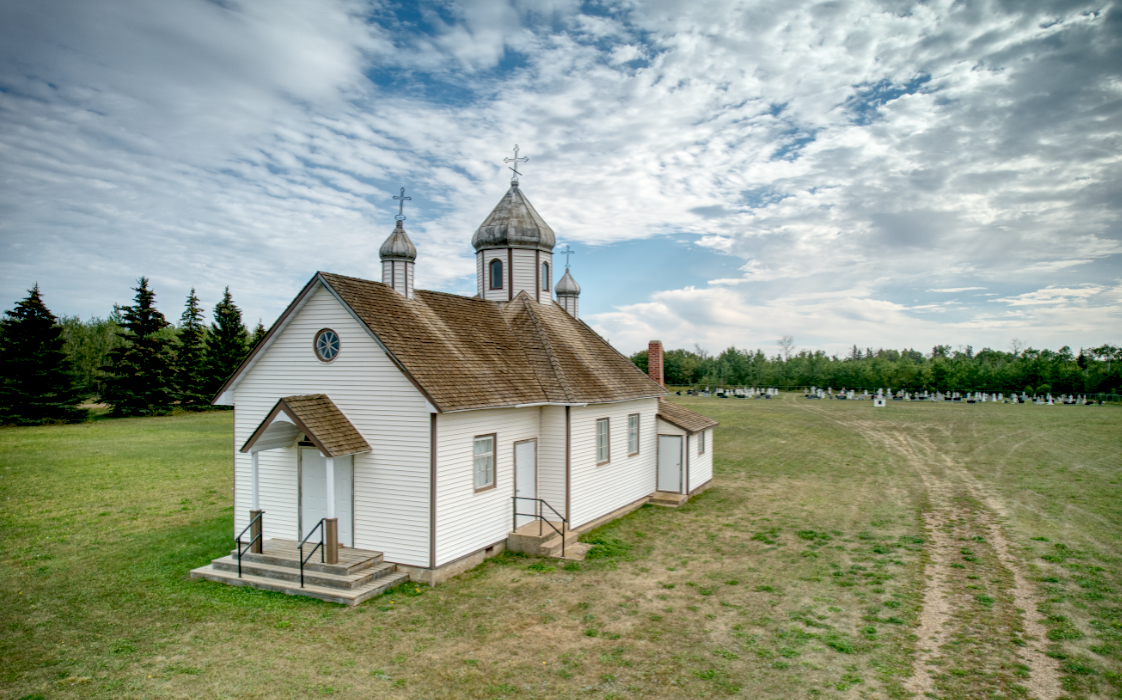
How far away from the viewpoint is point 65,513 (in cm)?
1791

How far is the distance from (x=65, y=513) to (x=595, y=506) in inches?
626

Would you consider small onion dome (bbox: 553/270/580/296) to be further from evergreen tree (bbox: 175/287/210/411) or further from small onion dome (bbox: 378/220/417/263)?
evergreen tree (bbox: 175/287/210/411)

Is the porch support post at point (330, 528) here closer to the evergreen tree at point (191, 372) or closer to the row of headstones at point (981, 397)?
the evergreen tree at point (191, 372)

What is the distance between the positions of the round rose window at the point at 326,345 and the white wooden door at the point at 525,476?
4.80 meters

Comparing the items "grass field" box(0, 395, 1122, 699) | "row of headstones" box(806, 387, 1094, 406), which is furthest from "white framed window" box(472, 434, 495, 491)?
"row of headstones" box(806, 387, 1094, 406)

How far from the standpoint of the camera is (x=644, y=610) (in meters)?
10.9

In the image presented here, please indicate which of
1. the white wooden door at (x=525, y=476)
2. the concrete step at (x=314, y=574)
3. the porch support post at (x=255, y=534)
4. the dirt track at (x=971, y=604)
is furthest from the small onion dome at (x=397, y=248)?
the dirt track at (x=971, y=604)

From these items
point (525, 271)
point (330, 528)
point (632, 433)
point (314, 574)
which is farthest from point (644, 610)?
point (525, 271)

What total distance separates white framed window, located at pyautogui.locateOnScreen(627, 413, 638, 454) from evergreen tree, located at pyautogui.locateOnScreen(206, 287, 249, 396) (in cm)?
5034

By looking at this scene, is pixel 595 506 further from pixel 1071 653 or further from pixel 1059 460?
pixel 1059 460

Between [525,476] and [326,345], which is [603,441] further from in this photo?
[326,345]

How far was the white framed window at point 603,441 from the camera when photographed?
55.9 ft

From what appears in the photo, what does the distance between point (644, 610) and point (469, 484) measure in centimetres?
452

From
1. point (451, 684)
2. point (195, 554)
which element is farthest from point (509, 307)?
point (451, 684)
